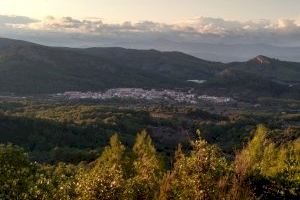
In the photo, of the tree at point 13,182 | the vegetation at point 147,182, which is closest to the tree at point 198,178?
the vegetation at point 147,182

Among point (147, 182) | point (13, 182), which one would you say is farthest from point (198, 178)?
point (13, 182)

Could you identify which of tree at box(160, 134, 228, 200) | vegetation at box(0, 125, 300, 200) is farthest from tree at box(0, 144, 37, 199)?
tree at box(160, 134, 228, 200)

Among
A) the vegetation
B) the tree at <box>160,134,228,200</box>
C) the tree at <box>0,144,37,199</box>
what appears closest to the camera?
the tree at <box>0,144,37,199</box>

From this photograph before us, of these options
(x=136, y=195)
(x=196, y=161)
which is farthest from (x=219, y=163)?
(x=136, y=195)

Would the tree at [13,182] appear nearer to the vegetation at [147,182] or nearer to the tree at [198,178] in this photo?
the vegetation at [147,182]

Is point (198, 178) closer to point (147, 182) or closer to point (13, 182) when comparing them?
point (147, 182)

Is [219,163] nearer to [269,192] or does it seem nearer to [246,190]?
[246,190]

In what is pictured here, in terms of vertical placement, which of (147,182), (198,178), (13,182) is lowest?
(147,182)

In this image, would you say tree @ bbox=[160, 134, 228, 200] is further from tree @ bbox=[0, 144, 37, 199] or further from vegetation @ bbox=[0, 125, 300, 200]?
tree @ bbox=[0, 144, 37, 199]

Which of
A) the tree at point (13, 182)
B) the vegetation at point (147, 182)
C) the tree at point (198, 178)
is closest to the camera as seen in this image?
the tree at point (13, 182)

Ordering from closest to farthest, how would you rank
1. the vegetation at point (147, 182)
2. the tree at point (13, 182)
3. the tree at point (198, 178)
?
the tree at point (13, 182)
the vegetation at point (147, 182)
the tree at point (198, 178)

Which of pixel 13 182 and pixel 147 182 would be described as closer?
pixel 13 182
